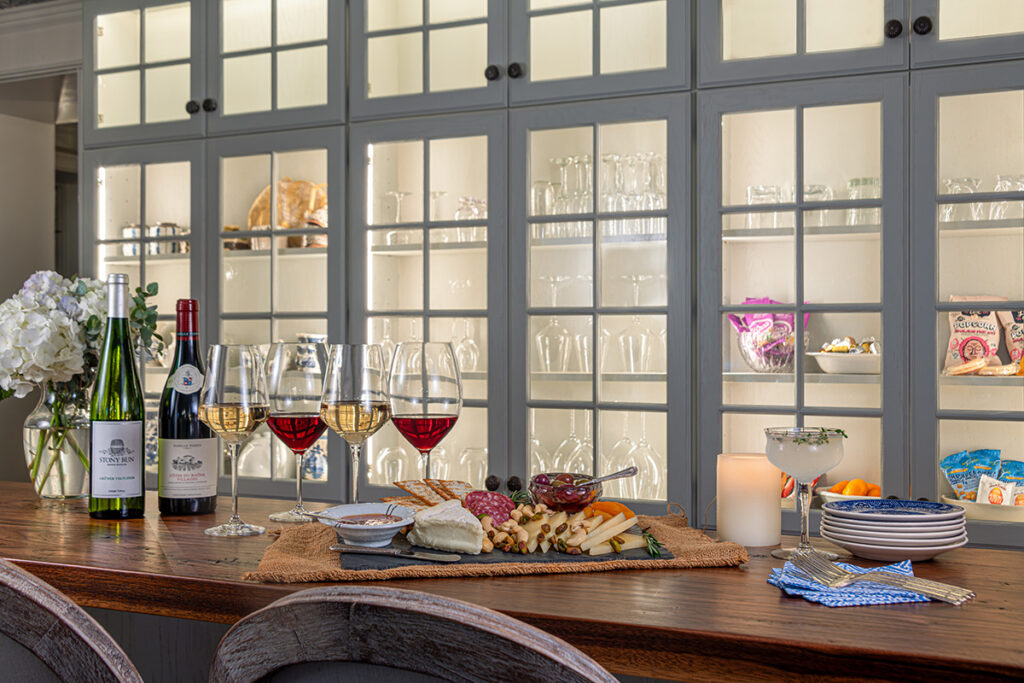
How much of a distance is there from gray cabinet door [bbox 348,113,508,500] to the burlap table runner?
5.11 ft

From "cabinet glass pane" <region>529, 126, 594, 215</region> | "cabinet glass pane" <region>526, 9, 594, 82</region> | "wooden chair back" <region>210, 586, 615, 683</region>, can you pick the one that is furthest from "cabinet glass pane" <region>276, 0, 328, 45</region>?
"wooden chair back" <region>210, 586, 615, 683</region>

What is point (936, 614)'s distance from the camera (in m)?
0.79

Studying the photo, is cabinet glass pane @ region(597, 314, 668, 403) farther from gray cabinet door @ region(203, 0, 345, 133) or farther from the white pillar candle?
the white pillar candle

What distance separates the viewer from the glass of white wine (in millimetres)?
1141

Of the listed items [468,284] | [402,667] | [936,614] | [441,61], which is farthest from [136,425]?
[441,61]

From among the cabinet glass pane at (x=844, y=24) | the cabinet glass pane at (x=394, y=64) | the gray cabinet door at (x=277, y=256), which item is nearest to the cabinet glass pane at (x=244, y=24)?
the gray cabinet door at (x=277, y=256)

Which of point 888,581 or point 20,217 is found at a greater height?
point 20,217

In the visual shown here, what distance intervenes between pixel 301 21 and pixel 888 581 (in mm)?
2572

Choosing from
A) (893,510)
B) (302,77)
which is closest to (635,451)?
(893,510)

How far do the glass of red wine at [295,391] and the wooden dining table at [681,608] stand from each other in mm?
Answer: 142

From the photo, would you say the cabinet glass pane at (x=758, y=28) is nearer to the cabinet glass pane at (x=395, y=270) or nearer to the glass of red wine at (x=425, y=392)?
the cabinet glass pane at (x=395, y=270)

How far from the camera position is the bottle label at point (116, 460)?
1260 mm

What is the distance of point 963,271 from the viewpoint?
A: 7.32 ft

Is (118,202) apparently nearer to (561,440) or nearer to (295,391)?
(561,440)
